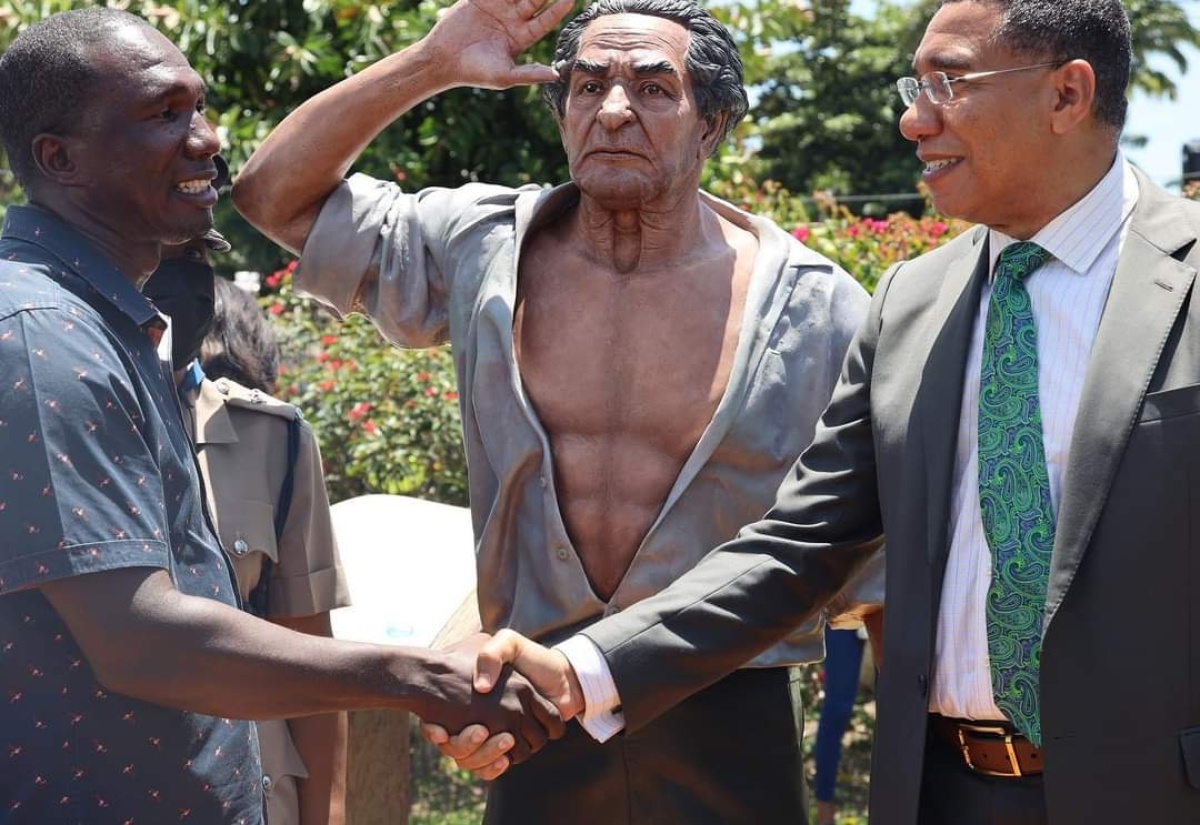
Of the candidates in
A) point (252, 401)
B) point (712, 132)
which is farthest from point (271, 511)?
point (712, 132)

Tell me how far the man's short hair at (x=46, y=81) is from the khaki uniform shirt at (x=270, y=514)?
3.26 ft

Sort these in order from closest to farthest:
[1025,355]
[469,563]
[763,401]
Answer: [1025,355] < [763,401] < [469,563]

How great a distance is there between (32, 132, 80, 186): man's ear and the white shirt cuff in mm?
1399

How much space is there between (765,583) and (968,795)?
2.14ft

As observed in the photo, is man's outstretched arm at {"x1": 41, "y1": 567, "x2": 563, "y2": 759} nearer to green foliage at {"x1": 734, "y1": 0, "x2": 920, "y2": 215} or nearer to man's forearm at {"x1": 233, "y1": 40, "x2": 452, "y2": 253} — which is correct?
man's forearm at {"x1": 233, "y1": 40, "x2": 452, "y2": 253}

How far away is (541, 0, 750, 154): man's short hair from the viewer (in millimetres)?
4023

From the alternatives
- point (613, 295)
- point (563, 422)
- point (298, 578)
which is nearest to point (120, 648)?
point (298, 578)

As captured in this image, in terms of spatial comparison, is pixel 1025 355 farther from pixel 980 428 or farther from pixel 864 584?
pixel 864 584


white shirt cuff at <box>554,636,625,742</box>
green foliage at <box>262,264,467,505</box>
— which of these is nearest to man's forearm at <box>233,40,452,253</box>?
white shirt cuff at <box>554,636,625,742</box>

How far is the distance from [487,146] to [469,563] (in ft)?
15.9

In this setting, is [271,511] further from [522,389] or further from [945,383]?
[945,383]

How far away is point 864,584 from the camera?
3818mm

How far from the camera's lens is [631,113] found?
12.8 ft

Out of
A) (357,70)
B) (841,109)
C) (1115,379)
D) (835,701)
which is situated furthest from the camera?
(841,109)
